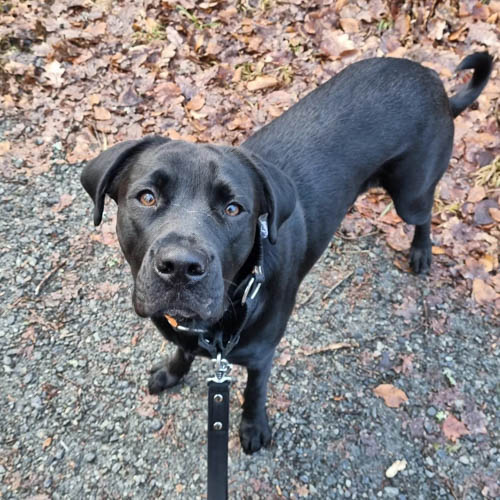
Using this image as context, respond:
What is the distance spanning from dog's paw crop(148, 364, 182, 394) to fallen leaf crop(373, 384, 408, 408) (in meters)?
1.31

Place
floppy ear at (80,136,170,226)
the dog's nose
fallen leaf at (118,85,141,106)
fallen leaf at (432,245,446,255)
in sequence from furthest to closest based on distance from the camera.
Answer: fallen leaf at (118,85,141,106) → fallen leaf at (432,245,446,255) → floppy ear at (80,136,170,226) → the dog's nose

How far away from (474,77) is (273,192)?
2075 millimetres

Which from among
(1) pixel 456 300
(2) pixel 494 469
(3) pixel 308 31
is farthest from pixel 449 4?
(2) pixel 494 469

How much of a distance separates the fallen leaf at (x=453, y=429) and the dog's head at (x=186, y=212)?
180cm

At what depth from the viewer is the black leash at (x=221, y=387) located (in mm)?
2162

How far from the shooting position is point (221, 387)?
2.25m

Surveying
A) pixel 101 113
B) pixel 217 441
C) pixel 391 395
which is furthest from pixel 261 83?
pixel 217 441

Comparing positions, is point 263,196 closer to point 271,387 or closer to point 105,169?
point 105,169

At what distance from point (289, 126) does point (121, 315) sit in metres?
1.72

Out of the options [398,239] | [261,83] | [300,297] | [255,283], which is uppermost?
[255,283]

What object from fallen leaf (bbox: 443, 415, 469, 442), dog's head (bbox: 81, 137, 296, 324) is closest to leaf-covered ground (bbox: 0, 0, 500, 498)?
fallen leaf (bbox: 443, 415, 469, 442)

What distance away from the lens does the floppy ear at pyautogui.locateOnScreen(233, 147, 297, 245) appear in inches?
90.1

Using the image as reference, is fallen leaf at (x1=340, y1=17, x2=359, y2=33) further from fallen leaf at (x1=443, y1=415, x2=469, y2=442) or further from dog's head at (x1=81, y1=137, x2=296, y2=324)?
fallen leaf at (x1=443, y1=415, x2=469, y2=442)

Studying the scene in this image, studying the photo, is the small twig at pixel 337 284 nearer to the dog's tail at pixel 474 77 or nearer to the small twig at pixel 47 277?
the dog's tail at pixel 474 77
